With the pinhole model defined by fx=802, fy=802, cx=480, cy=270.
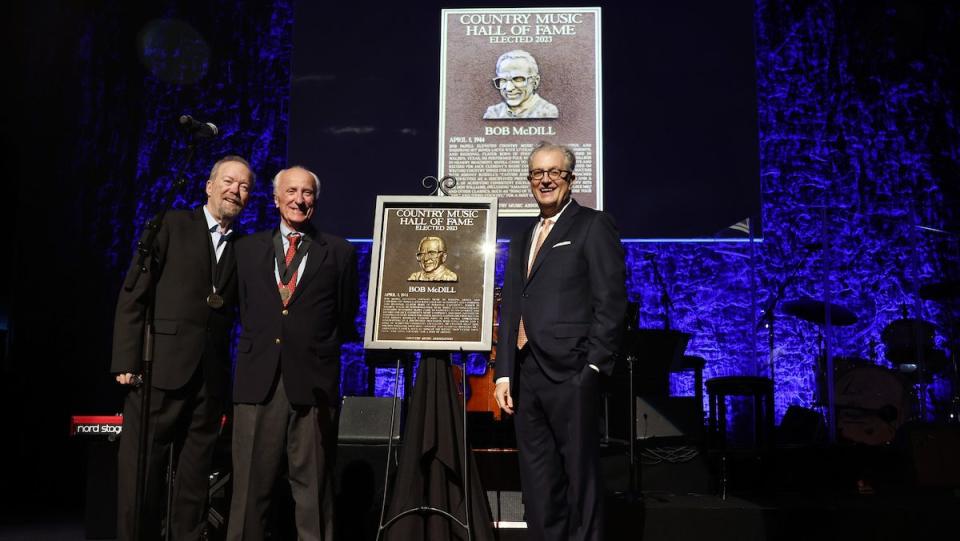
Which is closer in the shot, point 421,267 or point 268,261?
point 268,261

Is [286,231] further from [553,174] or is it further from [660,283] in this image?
[660,283]

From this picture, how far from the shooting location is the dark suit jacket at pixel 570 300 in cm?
337

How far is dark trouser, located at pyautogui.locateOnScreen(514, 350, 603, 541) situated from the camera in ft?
10.9

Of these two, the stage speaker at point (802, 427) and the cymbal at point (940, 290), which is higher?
the cymbal at point (940, 290)

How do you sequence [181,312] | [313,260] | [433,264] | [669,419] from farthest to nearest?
[669,419]
[433,264]
[313,260]
[181,312]

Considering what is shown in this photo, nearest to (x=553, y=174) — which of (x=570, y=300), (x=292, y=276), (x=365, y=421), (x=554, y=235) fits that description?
(x=554, y=235)

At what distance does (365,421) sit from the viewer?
541 centimetres

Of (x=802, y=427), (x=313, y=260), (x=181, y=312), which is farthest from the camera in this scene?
(x=802, y=427)

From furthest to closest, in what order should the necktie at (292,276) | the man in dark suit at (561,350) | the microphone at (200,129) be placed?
the necktie at (292,276)
the microphone at (200,129)
the man in dark suit at (561,350)

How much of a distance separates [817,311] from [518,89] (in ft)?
11.4

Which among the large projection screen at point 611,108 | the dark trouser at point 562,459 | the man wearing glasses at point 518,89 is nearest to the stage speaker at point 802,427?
the large projection screen at point 611,108

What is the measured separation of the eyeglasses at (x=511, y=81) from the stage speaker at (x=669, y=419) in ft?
10.8

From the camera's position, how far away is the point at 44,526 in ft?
19.0

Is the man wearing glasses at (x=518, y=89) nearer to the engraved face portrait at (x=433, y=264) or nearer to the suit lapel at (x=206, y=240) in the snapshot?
the engraved face portrait at (x=433, y=264)
